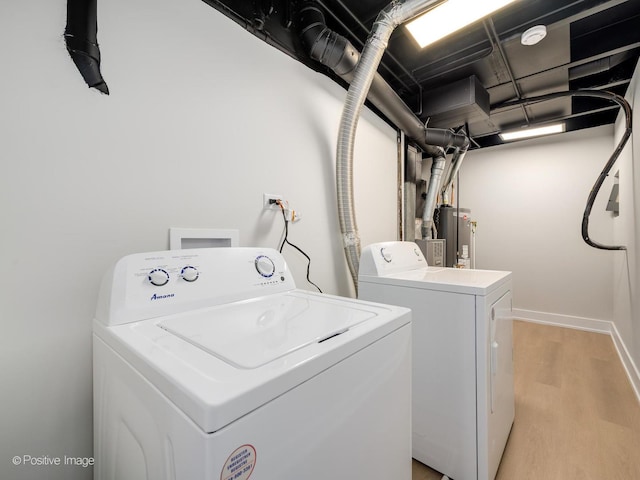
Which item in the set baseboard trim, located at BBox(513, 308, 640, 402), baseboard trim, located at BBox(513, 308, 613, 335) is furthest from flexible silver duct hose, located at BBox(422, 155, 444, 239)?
baseboard trim, located at BBox(513, 308, 613, 335)

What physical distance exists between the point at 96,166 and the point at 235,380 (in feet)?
2.70

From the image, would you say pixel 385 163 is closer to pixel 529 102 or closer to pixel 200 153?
pixel 529 102

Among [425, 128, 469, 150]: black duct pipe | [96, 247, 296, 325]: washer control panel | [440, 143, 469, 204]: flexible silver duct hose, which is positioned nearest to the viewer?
[96, 247, 296, 325]: washer control panel

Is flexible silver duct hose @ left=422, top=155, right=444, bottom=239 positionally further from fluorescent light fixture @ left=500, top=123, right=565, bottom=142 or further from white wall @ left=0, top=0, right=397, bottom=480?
white wall @ left=0, top=0, right=397, bottom=480

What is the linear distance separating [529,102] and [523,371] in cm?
229

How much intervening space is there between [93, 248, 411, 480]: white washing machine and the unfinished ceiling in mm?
1203

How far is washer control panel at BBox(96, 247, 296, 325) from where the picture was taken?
682mm

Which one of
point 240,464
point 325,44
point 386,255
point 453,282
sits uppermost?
point 325,44

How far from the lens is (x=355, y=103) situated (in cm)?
154

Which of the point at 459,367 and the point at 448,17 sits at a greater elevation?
the point at 448,17

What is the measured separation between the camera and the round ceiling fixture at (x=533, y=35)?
5.18 feet

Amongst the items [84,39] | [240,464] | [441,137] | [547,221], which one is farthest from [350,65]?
[547,221]

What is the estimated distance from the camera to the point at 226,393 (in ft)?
1.20

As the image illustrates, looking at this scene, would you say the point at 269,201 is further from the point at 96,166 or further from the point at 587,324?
the point at 587,324
